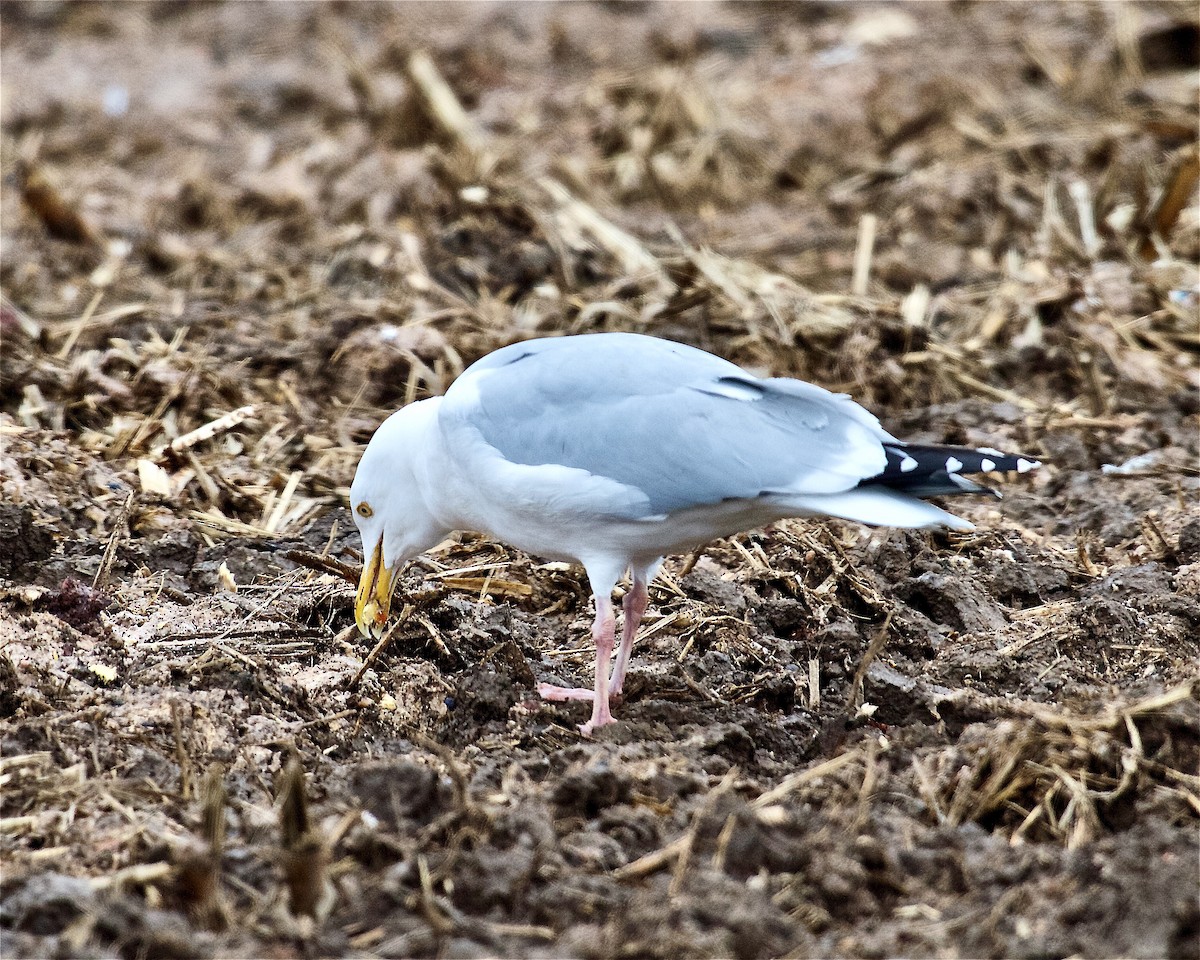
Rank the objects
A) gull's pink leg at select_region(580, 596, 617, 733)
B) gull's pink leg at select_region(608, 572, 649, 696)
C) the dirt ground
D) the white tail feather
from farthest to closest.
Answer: gull's pink leg at select_region(608, 572, 649, 696) → gull's pink leg at select_region(580, 596, 617, 733) → the white tail feather → the dirt ground

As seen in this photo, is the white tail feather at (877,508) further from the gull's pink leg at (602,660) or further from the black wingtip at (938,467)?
the gull's pink leg at (602,660)

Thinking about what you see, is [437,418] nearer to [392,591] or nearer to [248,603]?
[392,591]

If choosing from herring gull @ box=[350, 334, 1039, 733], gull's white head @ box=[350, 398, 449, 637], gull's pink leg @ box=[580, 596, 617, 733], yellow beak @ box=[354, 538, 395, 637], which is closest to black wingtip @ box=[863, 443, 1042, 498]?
herring gull @ box=[350, 334, 1039, 733]

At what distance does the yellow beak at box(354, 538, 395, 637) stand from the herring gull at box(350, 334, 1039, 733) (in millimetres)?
353

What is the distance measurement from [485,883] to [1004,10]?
10791mm

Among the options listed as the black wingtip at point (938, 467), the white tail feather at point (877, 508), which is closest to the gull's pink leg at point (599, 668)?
the white tail feather at point (877, 508)

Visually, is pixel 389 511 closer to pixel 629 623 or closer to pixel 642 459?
pixel 629 623

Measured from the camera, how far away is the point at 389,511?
496 centimetres

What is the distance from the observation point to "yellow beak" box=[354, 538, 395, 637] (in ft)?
16.1

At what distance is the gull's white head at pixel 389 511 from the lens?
4898 mm

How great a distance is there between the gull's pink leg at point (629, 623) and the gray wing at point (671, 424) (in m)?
0.67

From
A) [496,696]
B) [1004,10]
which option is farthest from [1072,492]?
[1004,10]

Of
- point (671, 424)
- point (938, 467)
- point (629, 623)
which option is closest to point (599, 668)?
point (629, 623)

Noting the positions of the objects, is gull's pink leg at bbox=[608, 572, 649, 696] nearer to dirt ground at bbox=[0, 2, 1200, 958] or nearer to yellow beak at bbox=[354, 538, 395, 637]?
dirt ground at bbox=[0, 2, 1200, 958]
